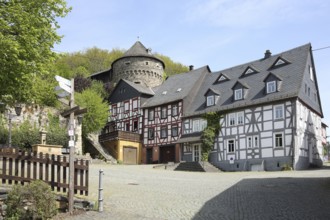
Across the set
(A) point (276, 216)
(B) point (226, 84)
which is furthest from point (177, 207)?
(B) point (226, 84)

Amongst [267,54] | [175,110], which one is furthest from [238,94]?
[175,110]

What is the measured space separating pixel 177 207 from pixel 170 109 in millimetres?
30907

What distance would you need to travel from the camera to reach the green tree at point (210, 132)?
121ft

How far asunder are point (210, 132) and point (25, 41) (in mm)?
24948

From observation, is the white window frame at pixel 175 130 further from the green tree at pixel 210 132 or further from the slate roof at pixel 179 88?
the green tree at pixel 210 132

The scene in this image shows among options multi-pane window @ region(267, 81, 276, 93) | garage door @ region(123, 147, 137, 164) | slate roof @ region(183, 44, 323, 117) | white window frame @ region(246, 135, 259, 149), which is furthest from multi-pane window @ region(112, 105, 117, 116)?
multi-pane window @ region(267, 81, 276, 93)

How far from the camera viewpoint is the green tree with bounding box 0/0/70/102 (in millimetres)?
13617

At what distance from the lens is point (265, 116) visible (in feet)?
111

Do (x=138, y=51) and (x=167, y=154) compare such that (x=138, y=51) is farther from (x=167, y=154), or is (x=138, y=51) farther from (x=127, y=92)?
(x=167, y=154)

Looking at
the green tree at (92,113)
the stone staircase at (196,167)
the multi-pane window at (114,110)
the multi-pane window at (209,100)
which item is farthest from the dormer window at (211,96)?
the multi-pane window at (114,110)

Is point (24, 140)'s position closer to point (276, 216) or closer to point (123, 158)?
point (123, 158)

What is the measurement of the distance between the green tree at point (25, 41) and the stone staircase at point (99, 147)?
24614 mm

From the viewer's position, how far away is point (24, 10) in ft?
48.0

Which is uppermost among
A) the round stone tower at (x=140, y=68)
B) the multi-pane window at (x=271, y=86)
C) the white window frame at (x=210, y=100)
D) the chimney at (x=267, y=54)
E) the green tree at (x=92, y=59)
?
the green tree at (x=92, y=59)
